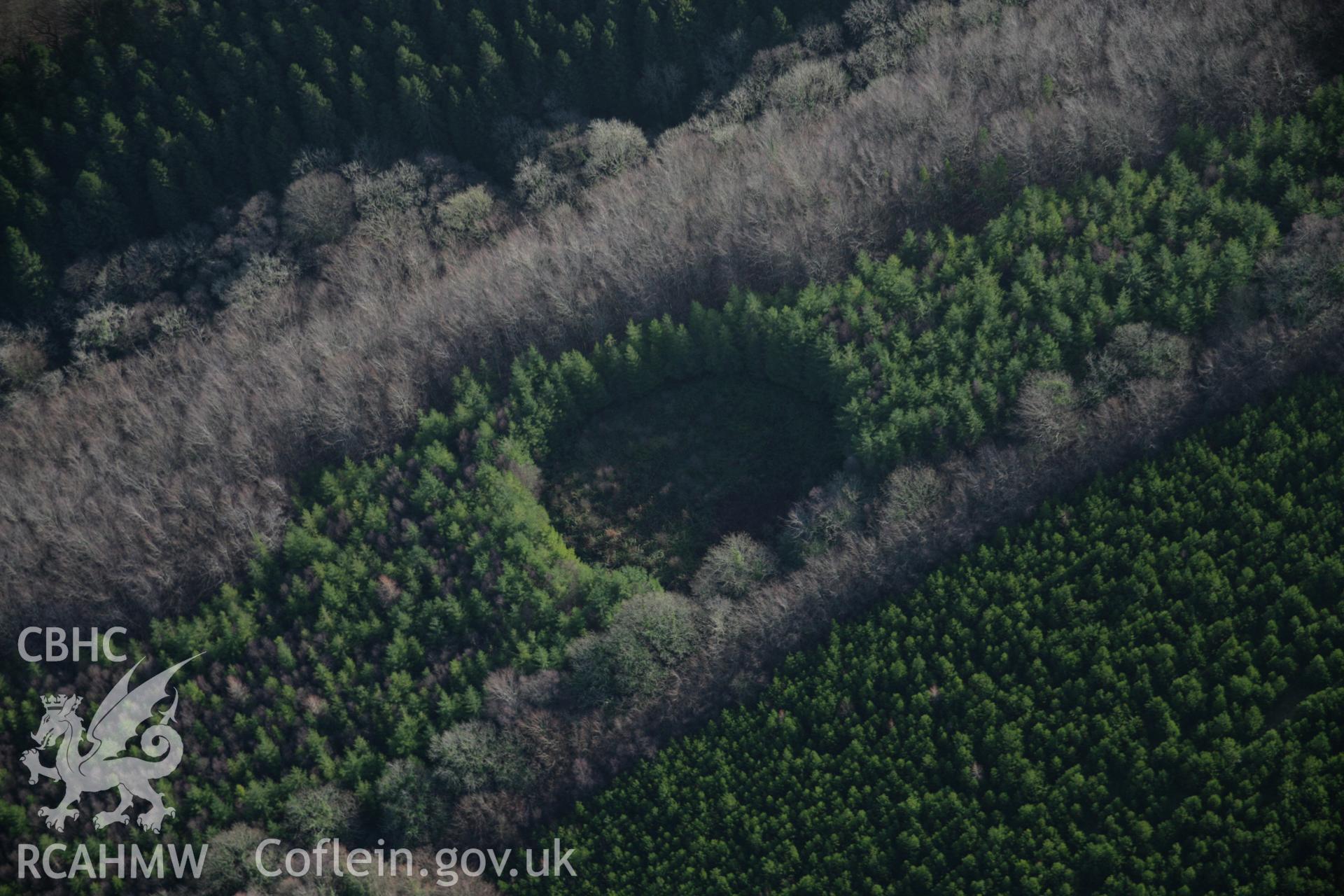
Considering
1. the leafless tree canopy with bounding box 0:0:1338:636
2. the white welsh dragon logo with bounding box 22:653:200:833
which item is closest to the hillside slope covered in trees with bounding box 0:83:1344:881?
the white welsh dragon logo with bounding box 22:653:200:833

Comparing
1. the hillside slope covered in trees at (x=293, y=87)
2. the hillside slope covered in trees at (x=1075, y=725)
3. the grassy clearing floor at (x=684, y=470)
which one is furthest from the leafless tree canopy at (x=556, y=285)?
the hillside slope covered in trees at (x=1075, y=725)

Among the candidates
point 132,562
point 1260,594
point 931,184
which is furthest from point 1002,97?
point 132,562

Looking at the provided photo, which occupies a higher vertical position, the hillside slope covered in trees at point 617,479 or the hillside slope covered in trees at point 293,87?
the hillside slope covered in trees at point 293,87

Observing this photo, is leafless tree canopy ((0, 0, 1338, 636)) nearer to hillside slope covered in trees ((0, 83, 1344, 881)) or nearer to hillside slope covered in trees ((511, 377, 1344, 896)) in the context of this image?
hillside slope covered in trees ((0, 83, 1344, 881))

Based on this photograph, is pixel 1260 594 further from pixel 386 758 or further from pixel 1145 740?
pixel 386 758

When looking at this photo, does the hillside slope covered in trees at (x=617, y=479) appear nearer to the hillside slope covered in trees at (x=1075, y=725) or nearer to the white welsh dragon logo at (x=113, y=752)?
the white welsh dragon logo at (x=113, y=752)

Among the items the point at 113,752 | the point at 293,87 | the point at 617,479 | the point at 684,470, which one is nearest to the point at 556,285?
the point at 617,479
